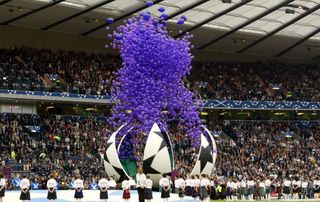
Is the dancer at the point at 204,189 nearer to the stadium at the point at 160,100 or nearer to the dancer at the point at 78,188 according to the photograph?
the stadium at the point at 160,100

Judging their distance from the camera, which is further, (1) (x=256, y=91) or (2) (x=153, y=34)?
(1) (x=256, y=91)

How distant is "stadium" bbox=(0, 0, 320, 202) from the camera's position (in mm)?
43062

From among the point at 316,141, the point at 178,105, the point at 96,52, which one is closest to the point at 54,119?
the point at 96,52

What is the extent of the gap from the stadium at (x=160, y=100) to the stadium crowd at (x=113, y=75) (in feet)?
0.43

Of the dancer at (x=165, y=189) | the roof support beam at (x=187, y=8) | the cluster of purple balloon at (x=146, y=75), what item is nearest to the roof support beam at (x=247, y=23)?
the roof support beam at (x=187, y=8)

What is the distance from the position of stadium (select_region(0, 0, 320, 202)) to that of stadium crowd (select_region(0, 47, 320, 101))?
130 mm

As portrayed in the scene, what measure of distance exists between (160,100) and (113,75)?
72.2 ft

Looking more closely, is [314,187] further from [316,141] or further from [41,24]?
[41,24]

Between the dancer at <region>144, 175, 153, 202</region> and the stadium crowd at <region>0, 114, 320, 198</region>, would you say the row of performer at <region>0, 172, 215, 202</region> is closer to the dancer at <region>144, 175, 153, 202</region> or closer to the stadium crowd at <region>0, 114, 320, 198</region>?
the dancer at <region>144, 175, 153, 202</region>

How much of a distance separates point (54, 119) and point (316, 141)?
28158mm

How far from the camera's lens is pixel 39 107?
64125 mm

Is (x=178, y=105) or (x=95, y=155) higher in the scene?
(x=178, y=105)

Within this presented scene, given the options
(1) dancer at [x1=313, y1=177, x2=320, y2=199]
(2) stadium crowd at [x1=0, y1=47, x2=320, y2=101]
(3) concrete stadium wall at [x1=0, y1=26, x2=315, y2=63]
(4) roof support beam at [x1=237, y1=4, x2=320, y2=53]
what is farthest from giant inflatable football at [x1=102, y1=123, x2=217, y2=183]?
(3) concrete stadium wall at [x1=0, y1=26, x2=315, y2=63]

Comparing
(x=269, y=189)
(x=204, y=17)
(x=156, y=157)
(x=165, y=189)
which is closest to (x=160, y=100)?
(x=156, y=157)
